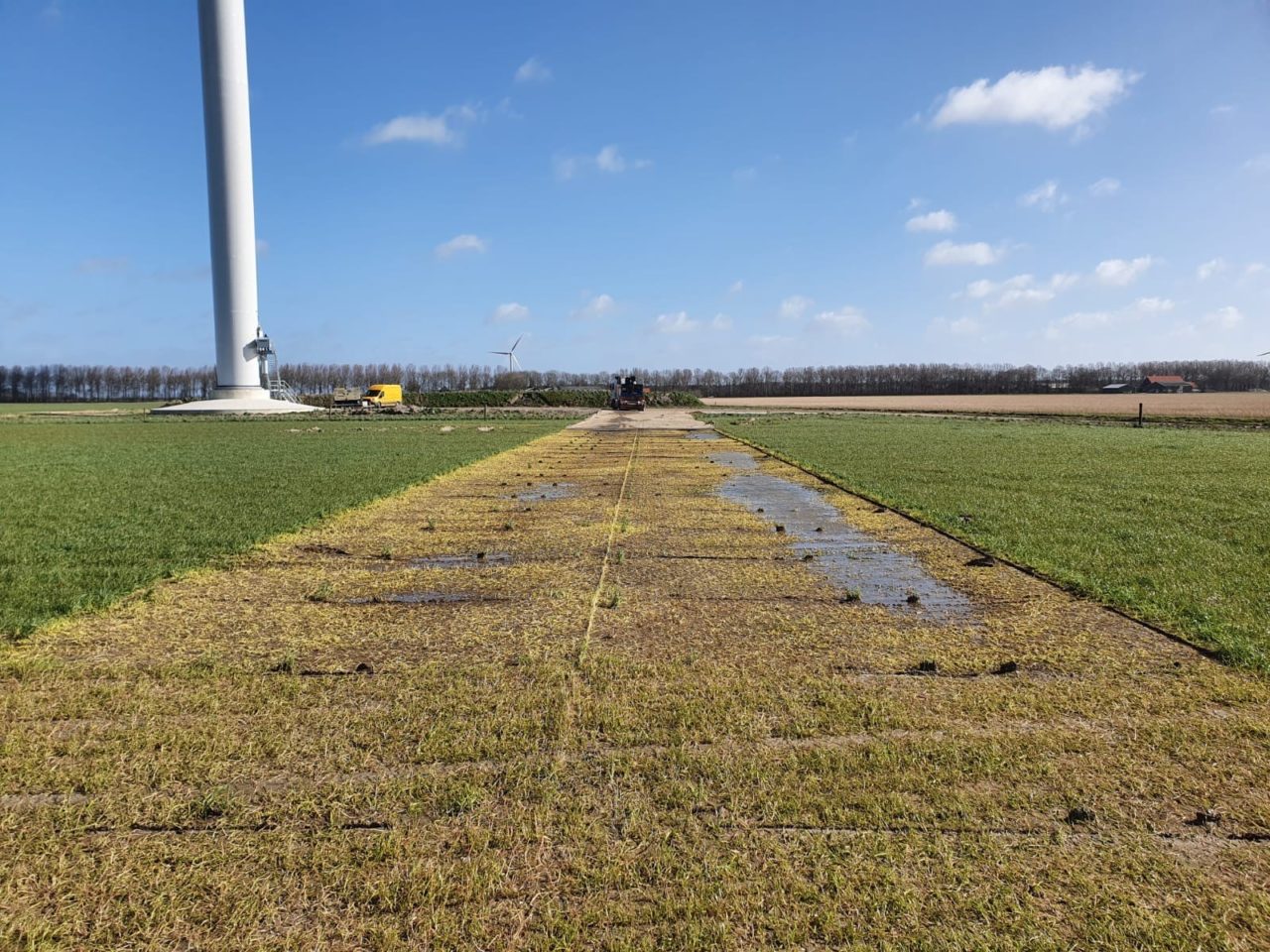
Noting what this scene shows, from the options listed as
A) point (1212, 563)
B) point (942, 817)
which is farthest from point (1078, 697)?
point (1212, 563)

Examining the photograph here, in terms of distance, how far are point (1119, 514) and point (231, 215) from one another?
66.2 m

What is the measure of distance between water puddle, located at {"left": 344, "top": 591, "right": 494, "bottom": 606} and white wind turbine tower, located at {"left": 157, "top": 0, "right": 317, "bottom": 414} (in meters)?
64.4

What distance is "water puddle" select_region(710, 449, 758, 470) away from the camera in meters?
21.6

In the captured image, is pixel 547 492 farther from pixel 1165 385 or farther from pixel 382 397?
pixel 1165 385

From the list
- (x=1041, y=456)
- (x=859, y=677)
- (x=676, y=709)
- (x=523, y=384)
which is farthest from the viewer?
(x=523, y=384)

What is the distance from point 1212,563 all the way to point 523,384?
139 meters

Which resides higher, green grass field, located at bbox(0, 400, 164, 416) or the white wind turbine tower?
the white wind turbine tower

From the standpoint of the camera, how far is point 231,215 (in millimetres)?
A: 61625

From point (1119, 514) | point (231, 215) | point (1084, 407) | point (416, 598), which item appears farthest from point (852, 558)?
point (1084, 407)

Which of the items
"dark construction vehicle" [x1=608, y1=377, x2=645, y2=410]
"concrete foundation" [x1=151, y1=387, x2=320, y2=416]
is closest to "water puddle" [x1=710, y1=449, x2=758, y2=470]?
"dark construction vehicle" [x1=608, y1=377, x2=645, y2=410]

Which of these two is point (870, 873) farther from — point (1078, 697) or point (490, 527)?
point (490, 527)

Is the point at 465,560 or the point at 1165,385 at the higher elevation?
the point at 1165,385

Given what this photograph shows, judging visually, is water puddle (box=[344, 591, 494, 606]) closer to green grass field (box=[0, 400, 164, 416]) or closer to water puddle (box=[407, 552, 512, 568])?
water puddle (box=[407, 552, 512, 568])

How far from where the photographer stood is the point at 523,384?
144250 mm
